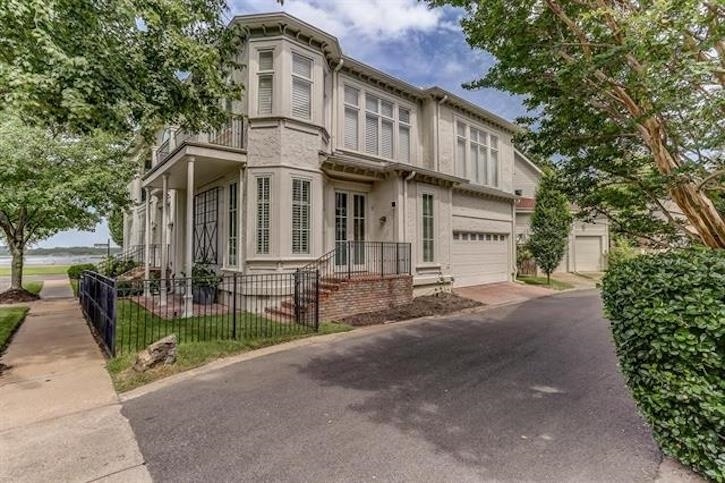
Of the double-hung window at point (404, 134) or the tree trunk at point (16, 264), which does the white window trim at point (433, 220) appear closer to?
the double-hung window at point (404, 134)

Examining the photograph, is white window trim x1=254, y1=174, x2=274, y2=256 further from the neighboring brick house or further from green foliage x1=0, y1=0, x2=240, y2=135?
the neighboring brick house

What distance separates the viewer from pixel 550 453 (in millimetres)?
3398

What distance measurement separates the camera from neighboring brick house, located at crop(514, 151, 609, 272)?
22.6 metres

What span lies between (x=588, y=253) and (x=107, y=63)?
87.5 ft

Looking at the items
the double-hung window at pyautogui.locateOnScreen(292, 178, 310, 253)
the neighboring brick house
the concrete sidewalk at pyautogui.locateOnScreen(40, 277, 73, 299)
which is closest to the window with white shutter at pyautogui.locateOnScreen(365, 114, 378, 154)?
the double-hung window at pyautogui.locateOnScreen(292, 178, 310, 253)

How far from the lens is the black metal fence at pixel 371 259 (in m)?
11.5

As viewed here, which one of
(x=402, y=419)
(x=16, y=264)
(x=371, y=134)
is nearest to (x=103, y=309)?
(x=402, y=419)

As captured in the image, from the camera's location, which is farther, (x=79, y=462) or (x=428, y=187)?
(x=428, y=187)

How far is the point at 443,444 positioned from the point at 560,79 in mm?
4976

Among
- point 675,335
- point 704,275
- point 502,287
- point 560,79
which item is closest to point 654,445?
point 675,335

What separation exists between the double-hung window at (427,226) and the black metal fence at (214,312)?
15.4ft

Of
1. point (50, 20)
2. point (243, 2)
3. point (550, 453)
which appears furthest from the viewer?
point (243, 2)

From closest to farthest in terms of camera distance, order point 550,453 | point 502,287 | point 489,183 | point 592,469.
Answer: point 592,469 → point 550,453 → point 502,287 → point 489,183

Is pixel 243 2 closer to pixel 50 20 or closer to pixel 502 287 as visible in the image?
pixel 50 20
